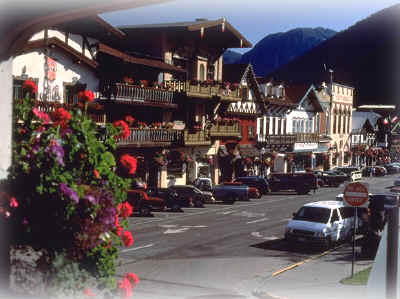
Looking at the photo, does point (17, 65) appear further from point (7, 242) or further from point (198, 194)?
point (7, 242)

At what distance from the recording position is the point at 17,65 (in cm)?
2912

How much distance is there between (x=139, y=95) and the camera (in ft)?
123

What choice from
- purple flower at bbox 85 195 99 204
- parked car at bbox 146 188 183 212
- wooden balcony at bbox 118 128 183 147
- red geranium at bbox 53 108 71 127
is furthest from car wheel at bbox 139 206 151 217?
purple flower at bbox 85 195 99 204

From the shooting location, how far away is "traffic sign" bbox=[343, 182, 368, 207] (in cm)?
1551

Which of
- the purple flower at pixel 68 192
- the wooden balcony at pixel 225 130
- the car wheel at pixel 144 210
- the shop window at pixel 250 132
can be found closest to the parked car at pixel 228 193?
the wooden balcony at pixel 225 130

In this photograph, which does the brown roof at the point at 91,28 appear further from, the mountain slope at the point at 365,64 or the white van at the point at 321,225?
the mountain slope at the point at 365,64

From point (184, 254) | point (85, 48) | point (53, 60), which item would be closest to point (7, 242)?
point (184, 254)

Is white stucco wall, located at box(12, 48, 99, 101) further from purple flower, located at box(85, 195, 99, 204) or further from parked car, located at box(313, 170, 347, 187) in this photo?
parked car, located at box(313, 170, 347, 187)

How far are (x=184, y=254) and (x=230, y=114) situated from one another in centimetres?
3255

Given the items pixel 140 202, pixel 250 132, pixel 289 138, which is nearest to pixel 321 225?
pixel 140 202

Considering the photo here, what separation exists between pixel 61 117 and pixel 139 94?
105 feet

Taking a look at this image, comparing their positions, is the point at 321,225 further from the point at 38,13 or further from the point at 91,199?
the point at 38,13

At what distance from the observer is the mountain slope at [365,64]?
153125 mm

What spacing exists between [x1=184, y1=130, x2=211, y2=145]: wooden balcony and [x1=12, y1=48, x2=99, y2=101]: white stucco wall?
988 centimetres
